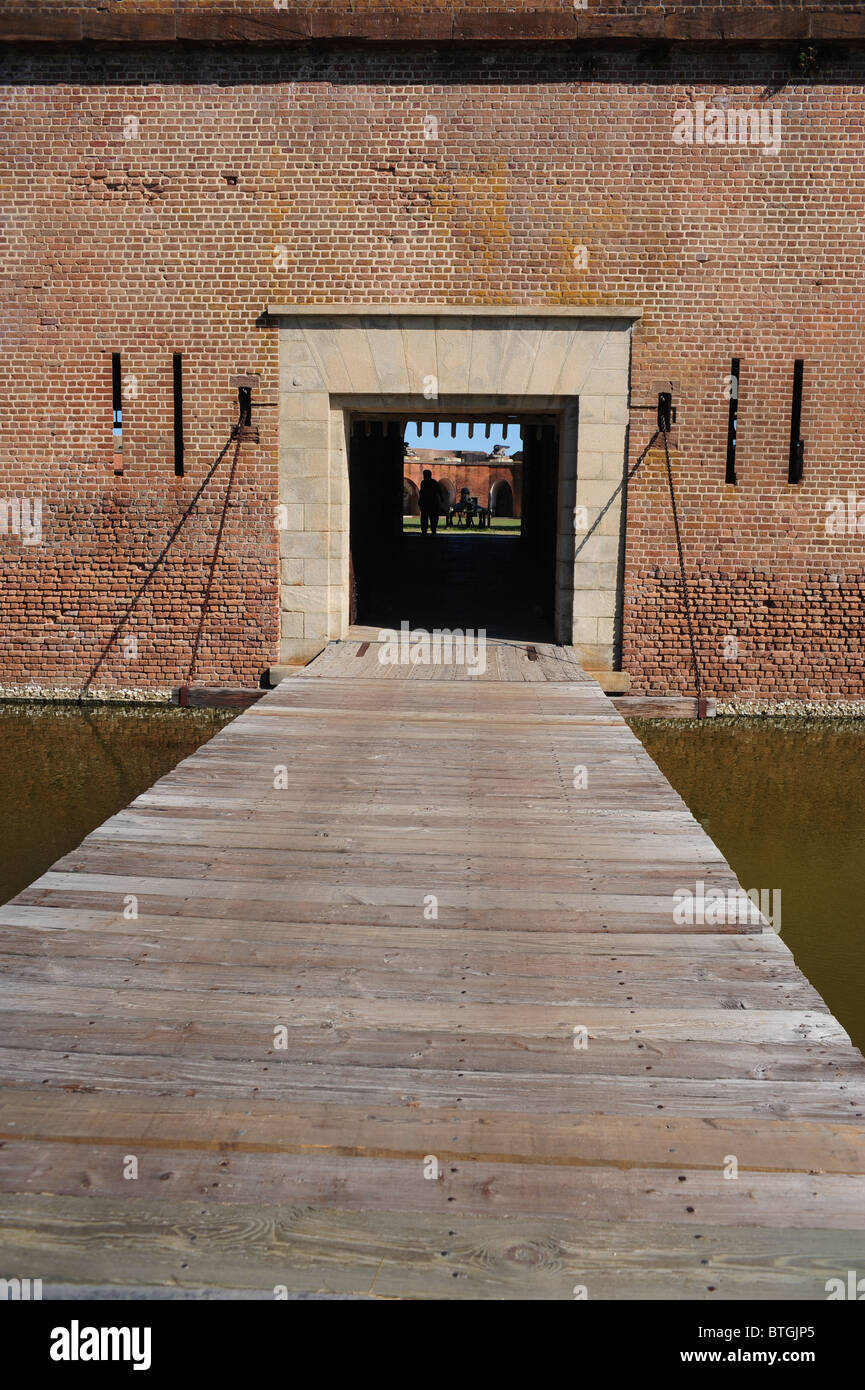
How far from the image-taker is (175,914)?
4.20 meters

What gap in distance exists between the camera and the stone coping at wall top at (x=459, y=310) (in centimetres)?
1055

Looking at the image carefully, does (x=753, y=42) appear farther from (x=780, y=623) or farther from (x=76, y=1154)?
(x=76, y=1154)

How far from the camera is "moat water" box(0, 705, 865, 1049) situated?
6.33 m

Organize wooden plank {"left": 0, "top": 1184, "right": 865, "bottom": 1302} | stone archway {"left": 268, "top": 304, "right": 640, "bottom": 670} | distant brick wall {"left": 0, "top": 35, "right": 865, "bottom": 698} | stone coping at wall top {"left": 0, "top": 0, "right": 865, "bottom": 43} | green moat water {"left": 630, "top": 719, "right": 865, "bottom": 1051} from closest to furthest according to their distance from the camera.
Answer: wooden plank {"left": 0, "top": 1184, "right": 865, "bottom": 1302}, green moat water {"left": 630, "top": 719, "right": 865, "bottom": 1051}, stone coping at wall top {"left": 0, "top": 0, "right": 865, "bottom": 43}, distant brick wall {"left": 0, "top": 35, "right": 865, "bottom": 698}, stone archway {"left": 268, "top": 304, "right": 640, "bottom": 670}

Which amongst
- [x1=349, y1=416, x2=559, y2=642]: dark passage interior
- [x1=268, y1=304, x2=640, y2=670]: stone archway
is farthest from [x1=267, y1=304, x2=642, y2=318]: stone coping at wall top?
[x1=349, y1=416, x2=559, y2=642]: dark passage interior

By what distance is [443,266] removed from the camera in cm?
1064

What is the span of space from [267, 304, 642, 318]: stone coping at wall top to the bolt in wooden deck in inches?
258

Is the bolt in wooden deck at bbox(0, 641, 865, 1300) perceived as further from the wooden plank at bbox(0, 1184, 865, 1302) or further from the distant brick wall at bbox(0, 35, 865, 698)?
the distant brick wall at bbox(0, 35, 865, 698)

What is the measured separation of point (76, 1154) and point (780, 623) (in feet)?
31.0

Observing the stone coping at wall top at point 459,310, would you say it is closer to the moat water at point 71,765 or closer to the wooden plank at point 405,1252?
the moat water at point 71,765

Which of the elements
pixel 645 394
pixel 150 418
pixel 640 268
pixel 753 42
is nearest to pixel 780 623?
pixel 645 394

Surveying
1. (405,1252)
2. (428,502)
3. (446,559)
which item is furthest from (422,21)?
(428,502)

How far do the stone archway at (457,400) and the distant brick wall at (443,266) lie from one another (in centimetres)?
19

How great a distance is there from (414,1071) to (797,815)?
595 centimetres
